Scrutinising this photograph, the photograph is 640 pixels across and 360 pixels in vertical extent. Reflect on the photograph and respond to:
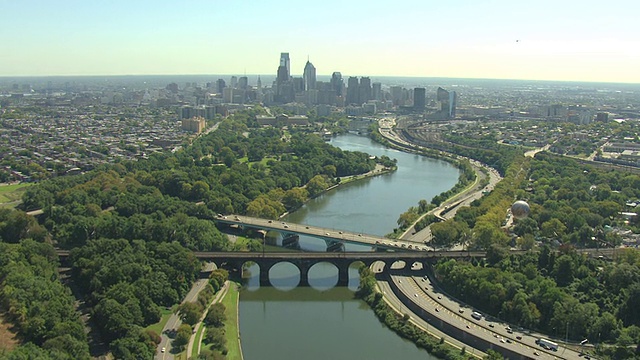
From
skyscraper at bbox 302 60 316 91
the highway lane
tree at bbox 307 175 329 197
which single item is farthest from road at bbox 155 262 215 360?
skyscraper at bbox 302 60 316 91

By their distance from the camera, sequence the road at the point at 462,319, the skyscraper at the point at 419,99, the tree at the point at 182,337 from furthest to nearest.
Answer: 1. the skyscraper at the point at 419,99
2. the tree at the point at 182,337
3. the road at the point at 462,319

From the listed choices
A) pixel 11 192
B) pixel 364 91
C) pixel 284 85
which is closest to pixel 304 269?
pixel 11 192

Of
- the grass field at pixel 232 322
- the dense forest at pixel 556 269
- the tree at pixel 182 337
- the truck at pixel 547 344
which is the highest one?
the dense forest at pixel 556 269

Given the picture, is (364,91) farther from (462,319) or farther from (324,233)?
(462,319)

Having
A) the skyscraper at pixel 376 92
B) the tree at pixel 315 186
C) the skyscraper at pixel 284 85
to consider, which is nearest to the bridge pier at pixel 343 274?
the tree at pixel 315 186

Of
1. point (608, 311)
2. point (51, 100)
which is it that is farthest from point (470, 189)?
point (51, 100)

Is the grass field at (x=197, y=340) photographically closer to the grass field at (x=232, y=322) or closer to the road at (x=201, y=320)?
the road at (x=201, y=320)

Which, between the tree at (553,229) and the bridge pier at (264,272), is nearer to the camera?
the bridge pier at (264,272)

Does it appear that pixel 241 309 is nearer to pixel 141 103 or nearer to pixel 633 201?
pixel 633 201
